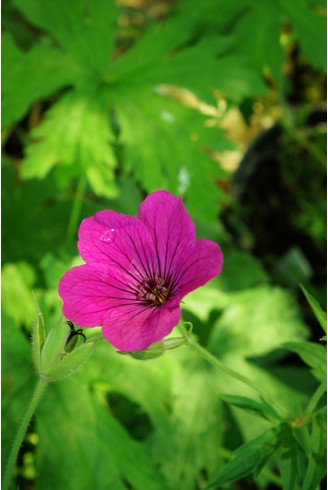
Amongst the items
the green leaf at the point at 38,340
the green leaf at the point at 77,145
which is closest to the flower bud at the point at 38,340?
the green leaf at the point at 38,340

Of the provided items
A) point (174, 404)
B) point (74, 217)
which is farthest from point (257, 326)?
point (74, 217)

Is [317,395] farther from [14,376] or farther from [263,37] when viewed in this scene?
[263,37]

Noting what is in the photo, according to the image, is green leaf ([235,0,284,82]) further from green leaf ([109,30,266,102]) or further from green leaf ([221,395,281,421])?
green leaf ([221,395,281,421])

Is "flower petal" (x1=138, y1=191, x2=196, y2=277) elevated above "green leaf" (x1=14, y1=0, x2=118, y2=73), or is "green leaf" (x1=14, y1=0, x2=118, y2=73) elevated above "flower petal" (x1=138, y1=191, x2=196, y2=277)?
"green leaf" (x1=14, y1=0, x2=118, y2=73)

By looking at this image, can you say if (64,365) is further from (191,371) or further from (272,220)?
(272,220)

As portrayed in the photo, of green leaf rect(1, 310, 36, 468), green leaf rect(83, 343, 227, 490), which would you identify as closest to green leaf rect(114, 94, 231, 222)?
green leaf rect(83, 343, 227, 490)

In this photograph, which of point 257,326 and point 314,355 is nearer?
point 314,355

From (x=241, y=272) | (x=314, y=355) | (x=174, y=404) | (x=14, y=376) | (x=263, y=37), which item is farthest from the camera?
(x=241, y=272)
